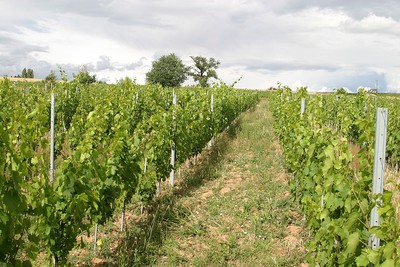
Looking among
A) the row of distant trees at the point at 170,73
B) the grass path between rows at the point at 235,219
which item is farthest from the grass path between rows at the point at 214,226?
the row of distant trees at the point at 170,73

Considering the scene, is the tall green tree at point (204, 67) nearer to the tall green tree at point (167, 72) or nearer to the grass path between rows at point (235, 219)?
the tall green tree at point (167, 72)

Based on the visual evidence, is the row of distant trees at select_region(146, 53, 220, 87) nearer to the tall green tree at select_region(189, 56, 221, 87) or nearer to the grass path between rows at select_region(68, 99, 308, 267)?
the tall green tree at select_region(189, 56, 221, 87)

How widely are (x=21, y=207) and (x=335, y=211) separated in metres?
2.58

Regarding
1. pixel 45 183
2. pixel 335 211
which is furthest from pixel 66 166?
pixel 335 211

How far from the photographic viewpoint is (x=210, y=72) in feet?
201

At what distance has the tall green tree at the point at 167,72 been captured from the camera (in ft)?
179

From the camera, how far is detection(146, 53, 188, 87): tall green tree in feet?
179

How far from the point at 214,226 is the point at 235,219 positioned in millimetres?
367

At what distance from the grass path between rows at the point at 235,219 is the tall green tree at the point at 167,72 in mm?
46554

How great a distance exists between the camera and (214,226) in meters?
5.46

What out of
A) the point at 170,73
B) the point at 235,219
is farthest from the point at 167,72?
the point at 235,219

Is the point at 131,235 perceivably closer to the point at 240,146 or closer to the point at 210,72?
the point at 240,146

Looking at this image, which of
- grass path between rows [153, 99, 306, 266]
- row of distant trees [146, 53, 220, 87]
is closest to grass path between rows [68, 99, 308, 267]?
grass path between rows [153, 99, 306, 266]

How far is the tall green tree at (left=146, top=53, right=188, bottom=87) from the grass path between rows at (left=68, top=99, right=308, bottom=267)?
155 feet
